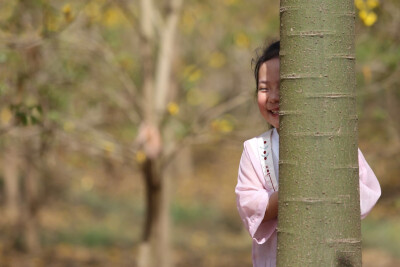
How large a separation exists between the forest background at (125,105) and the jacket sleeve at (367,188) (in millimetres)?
705

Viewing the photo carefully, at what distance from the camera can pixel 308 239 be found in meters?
1.98

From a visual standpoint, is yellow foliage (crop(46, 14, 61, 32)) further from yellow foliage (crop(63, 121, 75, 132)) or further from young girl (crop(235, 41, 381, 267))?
young girl (crop(235, 41, 381, 267))

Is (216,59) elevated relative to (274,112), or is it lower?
elevated

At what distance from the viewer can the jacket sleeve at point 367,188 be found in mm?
2279

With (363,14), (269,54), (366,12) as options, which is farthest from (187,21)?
(269,54)

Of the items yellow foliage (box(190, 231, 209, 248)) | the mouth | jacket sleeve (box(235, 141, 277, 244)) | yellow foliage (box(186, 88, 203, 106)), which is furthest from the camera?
yellow foliage (box(190, 231, 209, 248))

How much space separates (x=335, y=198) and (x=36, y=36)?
4.14 metres

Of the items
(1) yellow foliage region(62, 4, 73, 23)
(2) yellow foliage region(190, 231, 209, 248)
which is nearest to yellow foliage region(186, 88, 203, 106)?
(1) yellow foliage region(62, 4, 73, 23)

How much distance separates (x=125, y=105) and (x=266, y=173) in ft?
16.0

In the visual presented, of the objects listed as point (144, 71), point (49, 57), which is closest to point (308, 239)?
point (144, 71)

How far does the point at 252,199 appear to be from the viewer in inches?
86.8

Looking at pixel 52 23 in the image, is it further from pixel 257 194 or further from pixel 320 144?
pixel 320 144

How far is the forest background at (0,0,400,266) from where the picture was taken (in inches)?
247

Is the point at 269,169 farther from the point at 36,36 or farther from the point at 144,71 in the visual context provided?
the point at 144,71
